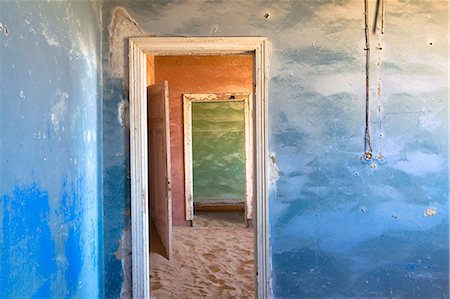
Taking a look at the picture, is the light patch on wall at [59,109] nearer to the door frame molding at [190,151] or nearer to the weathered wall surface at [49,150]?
the weathered wall surface at [49,150]

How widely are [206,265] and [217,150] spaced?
4.37 metres

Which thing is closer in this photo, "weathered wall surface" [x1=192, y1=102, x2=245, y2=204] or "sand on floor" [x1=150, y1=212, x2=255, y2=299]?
"sand on floor" [x1=150, y1=212, x2=255, y2=299]

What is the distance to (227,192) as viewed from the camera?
337 inches

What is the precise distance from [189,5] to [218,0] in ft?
0.73

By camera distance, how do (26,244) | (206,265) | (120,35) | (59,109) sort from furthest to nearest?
(206,265) → (120,35) → (59,109) → (26,244)

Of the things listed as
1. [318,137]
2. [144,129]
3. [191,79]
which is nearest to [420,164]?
[318,137]

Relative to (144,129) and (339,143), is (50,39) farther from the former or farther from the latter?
(339,143)

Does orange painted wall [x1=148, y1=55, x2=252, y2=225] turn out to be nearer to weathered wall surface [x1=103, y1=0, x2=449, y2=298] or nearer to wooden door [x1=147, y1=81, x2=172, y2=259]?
wooden door [x1=147, y1=81, x2=172, y2=259]

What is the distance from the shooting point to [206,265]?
4410 mm

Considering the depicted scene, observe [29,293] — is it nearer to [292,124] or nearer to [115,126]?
[115,126]

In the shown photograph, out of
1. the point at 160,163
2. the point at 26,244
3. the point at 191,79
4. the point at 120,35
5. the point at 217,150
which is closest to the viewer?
the point at 26,244

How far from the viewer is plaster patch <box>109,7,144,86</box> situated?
2904 mm

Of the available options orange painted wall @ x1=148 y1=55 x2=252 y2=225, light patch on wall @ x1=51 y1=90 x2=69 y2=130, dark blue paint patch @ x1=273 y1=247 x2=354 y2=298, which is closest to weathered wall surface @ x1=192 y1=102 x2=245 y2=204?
orange painted wall @ x1=148 y1=55 x2=252 y2=225

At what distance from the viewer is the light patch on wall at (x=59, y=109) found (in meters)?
1.97
